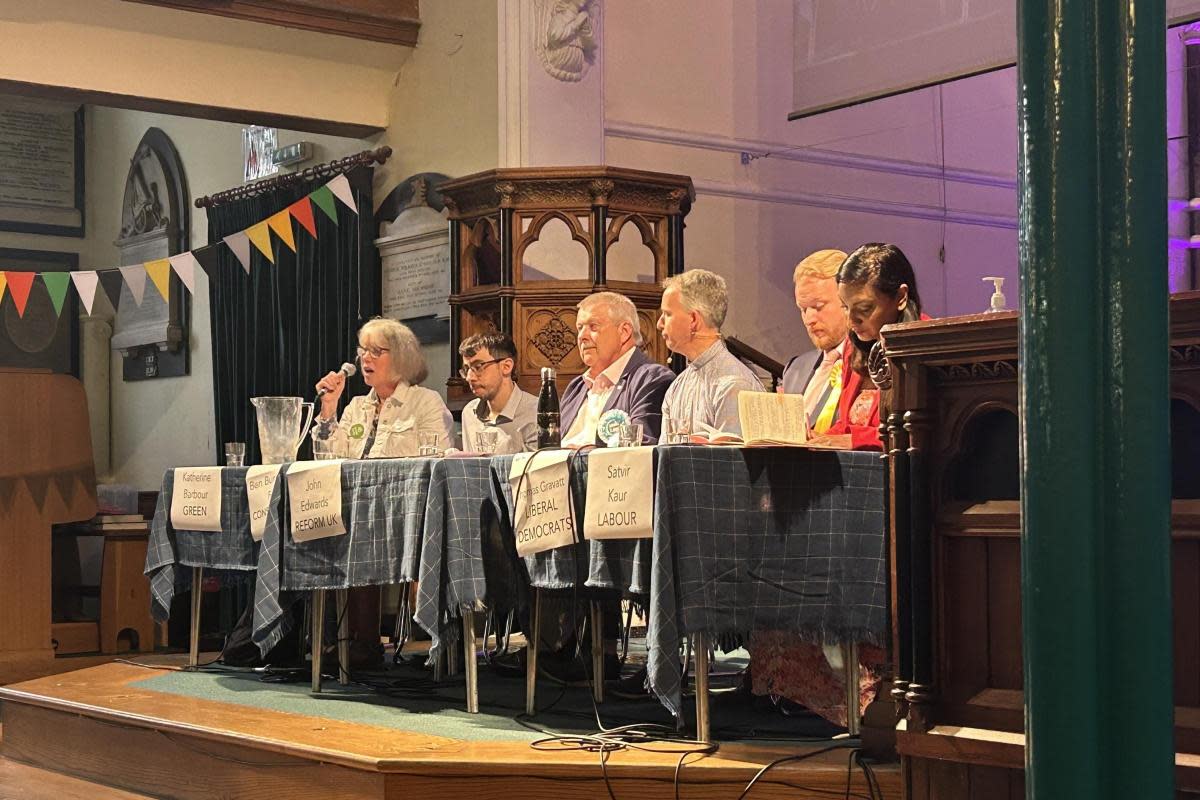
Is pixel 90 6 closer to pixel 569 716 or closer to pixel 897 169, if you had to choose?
pixel 897 169

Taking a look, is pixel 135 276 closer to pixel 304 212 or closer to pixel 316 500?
pixel 304 212

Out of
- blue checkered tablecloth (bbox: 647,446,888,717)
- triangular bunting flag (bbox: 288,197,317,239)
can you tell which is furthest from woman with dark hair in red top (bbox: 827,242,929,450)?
triangular bunting flag (bbox: 288,197,317,239)

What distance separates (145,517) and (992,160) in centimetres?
501

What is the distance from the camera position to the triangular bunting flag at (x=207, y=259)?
7.56 m

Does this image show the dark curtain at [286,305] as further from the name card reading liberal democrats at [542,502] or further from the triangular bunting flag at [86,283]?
the name card reading liberal democrats at [542,502]

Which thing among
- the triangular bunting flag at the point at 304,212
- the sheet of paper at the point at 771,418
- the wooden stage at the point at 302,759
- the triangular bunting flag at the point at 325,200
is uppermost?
the triangular bunting flag at the point at 325,200

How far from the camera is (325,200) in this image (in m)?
7.43

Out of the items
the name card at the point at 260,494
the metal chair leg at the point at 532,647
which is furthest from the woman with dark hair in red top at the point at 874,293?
the name card at the point at 260,494

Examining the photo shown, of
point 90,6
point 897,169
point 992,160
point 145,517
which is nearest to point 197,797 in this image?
point 145,517

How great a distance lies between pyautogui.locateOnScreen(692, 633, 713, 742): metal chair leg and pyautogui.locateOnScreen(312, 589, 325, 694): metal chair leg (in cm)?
143

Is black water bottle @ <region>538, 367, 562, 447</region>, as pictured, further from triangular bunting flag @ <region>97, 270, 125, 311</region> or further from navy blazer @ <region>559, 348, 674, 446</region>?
triangular bunting flag @ <region>97, 270, 125, 311</region>

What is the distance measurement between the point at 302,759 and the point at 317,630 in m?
0.88

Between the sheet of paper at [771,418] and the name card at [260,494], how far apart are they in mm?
1710

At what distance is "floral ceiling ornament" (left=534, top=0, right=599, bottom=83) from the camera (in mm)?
6809
